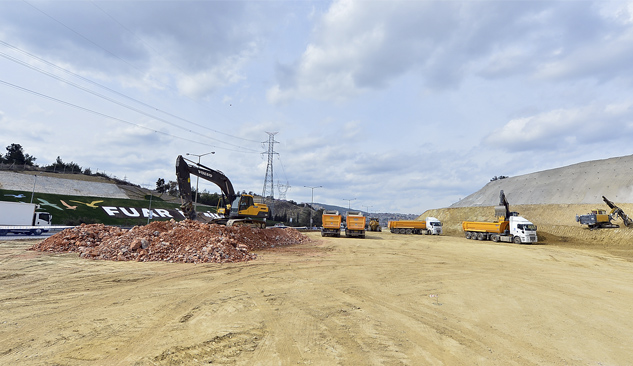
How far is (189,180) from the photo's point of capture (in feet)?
71.3

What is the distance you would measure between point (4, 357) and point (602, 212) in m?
53.1

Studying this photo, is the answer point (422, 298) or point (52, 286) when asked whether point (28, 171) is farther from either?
point (422, 298)

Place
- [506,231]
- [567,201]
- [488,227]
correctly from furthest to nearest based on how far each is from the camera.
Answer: [567,201] < [488,227] < [506,231]

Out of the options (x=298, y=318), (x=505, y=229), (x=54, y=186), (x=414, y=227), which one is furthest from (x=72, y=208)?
(x=505, y=229)

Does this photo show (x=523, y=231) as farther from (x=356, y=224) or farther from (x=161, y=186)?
(x=161, y=186)

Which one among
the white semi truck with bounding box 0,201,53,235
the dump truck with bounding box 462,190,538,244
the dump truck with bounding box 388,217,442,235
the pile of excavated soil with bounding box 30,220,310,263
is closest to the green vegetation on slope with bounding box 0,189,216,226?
the white semi truck with bounding box 0,201,53,235

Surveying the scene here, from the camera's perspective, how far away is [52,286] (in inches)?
381

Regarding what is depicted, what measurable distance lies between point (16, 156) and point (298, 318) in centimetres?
9593

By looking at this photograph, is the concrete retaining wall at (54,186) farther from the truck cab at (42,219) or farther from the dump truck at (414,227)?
the dump truck at (414,227)

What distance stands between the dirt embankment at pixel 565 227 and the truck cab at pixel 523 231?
611cm

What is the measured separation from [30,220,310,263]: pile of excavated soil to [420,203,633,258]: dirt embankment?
33400mm

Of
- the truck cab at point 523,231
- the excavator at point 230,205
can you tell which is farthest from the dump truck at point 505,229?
the excavator at point 230,205

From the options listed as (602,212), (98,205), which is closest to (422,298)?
(602,212)

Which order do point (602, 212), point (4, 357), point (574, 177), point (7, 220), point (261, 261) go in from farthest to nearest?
point (574, 177) < point (602, 212) < point (7, 220) < point (261, 261) < point (4, 357)
